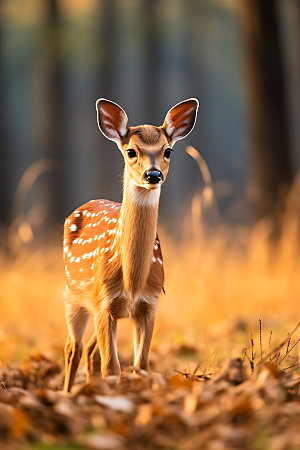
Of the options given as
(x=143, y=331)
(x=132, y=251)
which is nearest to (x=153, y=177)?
(x=132, y=251)

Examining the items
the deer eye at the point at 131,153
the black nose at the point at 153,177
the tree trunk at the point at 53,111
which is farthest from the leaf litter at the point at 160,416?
the tree trunk at the point at 53,111

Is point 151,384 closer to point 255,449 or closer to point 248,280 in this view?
point 255,449

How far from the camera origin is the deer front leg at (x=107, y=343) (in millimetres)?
3490

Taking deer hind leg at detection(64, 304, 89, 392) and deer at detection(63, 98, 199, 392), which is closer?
deer at detection(63, 98, 199, 392)

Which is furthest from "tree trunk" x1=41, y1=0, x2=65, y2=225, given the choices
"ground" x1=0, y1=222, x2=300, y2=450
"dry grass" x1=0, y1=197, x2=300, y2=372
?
"dry grass" x1=0, y1=197, x2=300, y2=372

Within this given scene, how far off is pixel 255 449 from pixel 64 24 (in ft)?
53.9

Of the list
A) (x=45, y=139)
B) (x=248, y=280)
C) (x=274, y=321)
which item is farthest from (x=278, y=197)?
(x=45, y=139)

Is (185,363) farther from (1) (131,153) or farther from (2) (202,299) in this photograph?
(1) (131,153)

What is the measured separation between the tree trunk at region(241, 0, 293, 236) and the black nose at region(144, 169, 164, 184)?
5791 millimetres

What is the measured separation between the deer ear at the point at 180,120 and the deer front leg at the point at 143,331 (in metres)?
0.98

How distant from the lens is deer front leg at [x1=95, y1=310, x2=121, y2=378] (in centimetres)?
349

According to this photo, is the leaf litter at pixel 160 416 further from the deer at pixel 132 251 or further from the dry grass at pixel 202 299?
the dry grass at pixel 202 299

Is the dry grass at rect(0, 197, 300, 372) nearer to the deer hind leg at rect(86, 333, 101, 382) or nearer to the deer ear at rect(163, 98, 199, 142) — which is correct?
the deer hind leg at rect(86, 333, 101, 382)

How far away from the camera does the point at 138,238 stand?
355 centimetres
